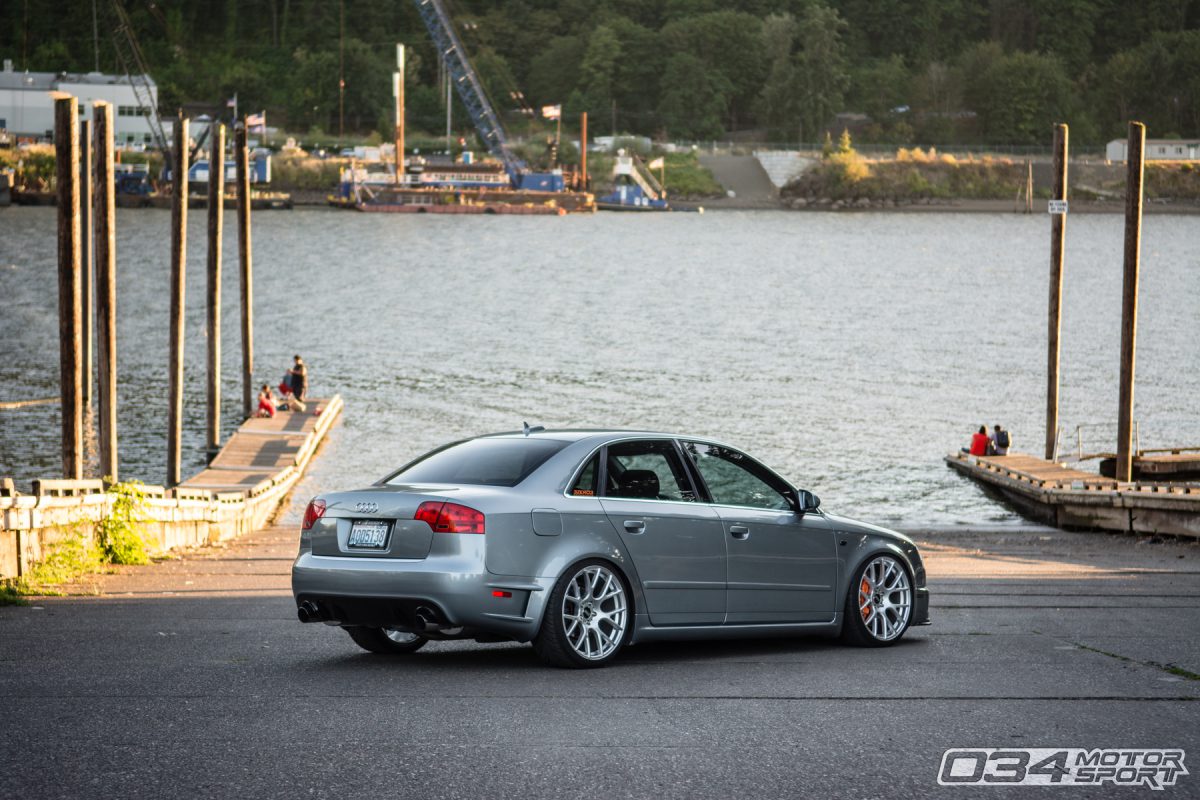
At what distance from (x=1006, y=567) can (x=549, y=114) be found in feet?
470

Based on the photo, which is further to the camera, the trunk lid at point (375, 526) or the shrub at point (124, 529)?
the shrub at point (124, 529)

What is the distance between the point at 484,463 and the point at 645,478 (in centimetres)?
110

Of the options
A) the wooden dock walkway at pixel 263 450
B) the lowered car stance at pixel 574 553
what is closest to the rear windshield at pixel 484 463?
the lowered car stance at pixel 574 553

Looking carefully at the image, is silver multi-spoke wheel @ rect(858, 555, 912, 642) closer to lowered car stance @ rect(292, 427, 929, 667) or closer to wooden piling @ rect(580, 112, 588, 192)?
lowered car stance @ rect(292, 427, 929, 667)

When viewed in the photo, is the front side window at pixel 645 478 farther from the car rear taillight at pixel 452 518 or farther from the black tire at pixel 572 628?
the car rear taillight at pixel 452 518

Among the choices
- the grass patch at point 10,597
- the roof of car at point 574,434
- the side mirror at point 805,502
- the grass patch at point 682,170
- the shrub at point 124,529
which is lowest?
the shrub at point 124,529

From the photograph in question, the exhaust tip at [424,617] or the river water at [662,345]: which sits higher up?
the exhaust tip at [424,617]

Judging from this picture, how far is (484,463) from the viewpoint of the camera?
1016cm

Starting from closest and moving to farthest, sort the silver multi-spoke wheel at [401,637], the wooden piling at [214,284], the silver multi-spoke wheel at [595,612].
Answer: the silver multi-spoke wheel at [595,612] < the silver multi-spoke wheel at [401,637] < the wooden piling at [214,284]

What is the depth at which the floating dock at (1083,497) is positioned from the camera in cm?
2661

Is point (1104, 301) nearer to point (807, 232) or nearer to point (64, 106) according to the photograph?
point (807, 232)

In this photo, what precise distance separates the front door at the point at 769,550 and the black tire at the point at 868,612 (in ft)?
0.58
